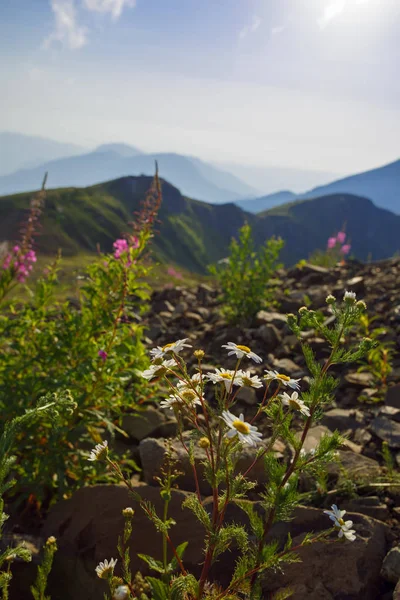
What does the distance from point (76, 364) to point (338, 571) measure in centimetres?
305

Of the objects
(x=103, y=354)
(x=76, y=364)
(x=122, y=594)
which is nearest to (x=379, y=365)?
(x=103, y=354)

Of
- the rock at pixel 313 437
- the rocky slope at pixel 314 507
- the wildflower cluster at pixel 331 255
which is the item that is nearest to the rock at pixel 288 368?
the rocky slope at pixel 314 507

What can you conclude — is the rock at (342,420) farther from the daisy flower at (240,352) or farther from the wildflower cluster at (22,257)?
the wildflower cluster at (22,257)

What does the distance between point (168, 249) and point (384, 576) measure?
19352 cm

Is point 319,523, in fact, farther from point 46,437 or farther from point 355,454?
point 46,437

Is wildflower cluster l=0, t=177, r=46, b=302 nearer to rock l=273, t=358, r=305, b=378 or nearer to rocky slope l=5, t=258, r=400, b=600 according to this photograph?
rocky slope l=5, t=258, r=400, b=600

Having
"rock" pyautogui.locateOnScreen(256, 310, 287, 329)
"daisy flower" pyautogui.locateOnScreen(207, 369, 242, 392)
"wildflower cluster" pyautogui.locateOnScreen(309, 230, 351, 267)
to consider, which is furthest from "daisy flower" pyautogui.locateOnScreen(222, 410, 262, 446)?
"wildflower cluster" pyautogui.locateOnScreen(309, 230, 351, 267)

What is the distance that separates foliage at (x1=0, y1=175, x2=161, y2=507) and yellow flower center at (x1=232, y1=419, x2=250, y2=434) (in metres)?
2.47

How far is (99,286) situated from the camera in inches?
195

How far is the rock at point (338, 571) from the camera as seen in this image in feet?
9.61

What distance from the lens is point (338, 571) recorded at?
303 centimetres

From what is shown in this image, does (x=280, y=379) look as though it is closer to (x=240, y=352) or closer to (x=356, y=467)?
(x=240, y=352)

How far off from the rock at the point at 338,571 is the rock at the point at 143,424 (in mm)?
2519

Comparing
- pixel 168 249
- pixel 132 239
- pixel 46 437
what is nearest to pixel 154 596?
pixel 46 437
